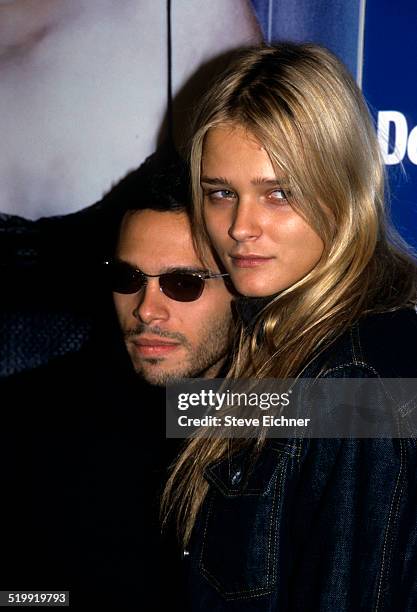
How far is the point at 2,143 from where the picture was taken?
248 centimetres

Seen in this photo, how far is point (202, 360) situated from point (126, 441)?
0.96ft

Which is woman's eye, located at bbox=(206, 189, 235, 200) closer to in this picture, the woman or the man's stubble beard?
the woman

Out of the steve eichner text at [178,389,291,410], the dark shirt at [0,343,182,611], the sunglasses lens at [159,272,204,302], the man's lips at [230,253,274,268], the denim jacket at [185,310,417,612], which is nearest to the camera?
the denim jacket at [185,310,417,612]

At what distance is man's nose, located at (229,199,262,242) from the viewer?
153 centimetres

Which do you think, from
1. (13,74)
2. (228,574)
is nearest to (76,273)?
(13,74)

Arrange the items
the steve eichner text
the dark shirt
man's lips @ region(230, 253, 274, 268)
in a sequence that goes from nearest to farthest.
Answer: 1. the steve eichner text
2. man's lips @ region(230, 253, 274, 268)
3. the dark shirt

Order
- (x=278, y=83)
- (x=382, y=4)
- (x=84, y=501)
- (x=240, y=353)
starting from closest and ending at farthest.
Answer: (x=278, y=83) → (x=240, y=353) → (x=84, y=501) → (x=382, y=4)

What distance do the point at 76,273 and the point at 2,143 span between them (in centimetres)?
48

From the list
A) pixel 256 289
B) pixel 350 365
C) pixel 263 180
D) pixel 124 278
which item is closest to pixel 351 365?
pixel 350 365

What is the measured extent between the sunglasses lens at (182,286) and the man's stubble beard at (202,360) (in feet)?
0.32

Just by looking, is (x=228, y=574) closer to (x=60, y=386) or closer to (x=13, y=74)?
(x=60, y=386)

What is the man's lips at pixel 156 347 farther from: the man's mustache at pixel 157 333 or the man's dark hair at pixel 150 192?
the man's dark hair at pixel 150 192

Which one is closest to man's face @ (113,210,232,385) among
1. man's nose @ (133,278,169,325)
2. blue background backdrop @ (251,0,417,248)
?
man's nose @ (133,278,169,325)

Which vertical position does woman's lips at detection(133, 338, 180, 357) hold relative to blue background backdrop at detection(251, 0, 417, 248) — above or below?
below
